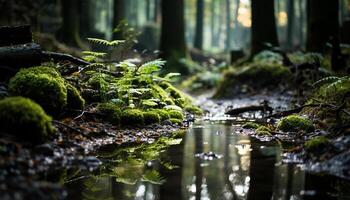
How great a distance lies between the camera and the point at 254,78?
1499cm

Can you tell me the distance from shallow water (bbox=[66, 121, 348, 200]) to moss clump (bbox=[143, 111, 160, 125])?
2083 mm

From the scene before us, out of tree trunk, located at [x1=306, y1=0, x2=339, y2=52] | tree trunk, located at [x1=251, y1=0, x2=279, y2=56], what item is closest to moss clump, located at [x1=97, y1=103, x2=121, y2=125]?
tree trunk, located at [x1=306, y1=0, x2=339, y2=52]

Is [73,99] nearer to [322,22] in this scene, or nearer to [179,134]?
A: [179,134]

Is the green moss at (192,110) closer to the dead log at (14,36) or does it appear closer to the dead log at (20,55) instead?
the dead log at (20,55)

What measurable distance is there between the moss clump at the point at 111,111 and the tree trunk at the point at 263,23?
34.7 feet

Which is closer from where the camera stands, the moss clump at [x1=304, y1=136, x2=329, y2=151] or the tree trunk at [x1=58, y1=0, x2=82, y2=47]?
the moss clump at [x1=304, y1=136, x2=329, y2=151]

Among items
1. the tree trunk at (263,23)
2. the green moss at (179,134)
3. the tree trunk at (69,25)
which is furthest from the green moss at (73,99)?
the tree trunk at (69,25)

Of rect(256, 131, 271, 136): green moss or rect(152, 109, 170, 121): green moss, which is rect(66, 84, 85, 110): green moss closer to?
rect(152, 109, 170, 121): green moss

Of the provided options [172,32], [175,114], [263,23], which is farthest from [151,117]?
[172,32]

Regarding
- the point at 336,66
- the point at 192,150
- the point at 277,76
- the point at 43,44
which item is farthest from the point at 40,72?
the point at 43,44

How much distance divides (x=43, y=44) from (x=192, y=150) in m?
12.8

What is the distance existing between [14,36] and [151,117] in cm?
280

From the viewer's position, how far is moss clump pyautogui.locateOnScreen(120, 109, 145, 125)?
25.2 ft

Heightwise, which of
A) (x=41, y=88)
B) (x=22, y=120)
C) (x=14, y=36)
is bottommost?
(x=22, y=120)
